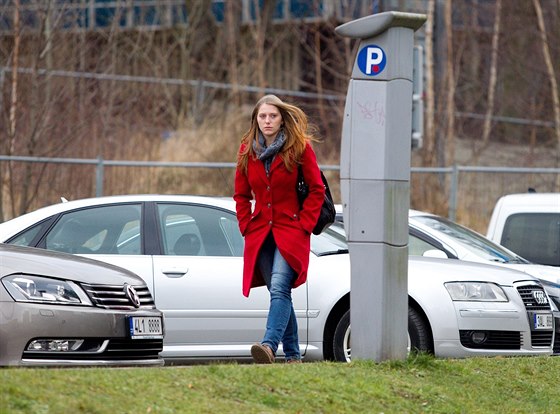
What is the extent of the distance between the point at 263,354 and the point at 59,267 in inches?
54.1

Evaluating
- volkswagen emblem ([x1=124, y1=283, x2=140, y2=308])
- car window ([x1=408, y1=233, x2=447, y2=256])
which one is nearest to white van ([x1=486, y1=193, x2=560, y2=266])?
car window ([x1=408, y1=233, x2=447, y2=256])

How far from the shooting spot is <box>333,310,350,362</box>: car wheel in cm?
941

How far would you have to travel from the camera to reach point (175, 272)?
946 cm

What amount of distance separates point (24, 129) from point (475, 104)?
16.5 metres

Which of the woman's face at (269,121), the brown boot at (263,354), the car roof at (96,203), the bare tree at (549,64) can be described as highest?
the bare tree at (549,64)

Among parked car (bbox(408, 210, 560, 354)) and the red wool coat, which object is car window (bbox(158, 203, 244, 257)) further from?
parked car (bbox(408, 210, 560, 354))

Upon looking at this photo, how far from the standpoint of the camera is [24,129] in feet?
60.1

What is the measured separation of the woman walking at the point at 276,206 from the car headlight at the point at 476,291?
1.77 metres

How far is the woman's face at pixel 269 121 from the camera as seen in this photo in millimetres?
8172

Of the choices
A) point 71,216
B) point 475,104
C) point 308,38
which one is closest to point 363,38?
point 71,216

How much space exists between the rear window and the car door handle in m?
4.30

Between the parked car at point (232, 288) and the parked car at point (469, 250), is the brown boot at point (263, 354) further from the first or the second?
the parked car at point (469, 250)

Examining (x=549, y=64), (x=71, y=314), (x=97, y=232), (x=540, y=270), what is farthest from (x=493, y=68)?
(x=71, y=314)

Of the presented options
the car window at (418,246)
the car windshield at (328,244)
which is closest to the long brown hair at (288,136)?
the car windshield at (328,244)
